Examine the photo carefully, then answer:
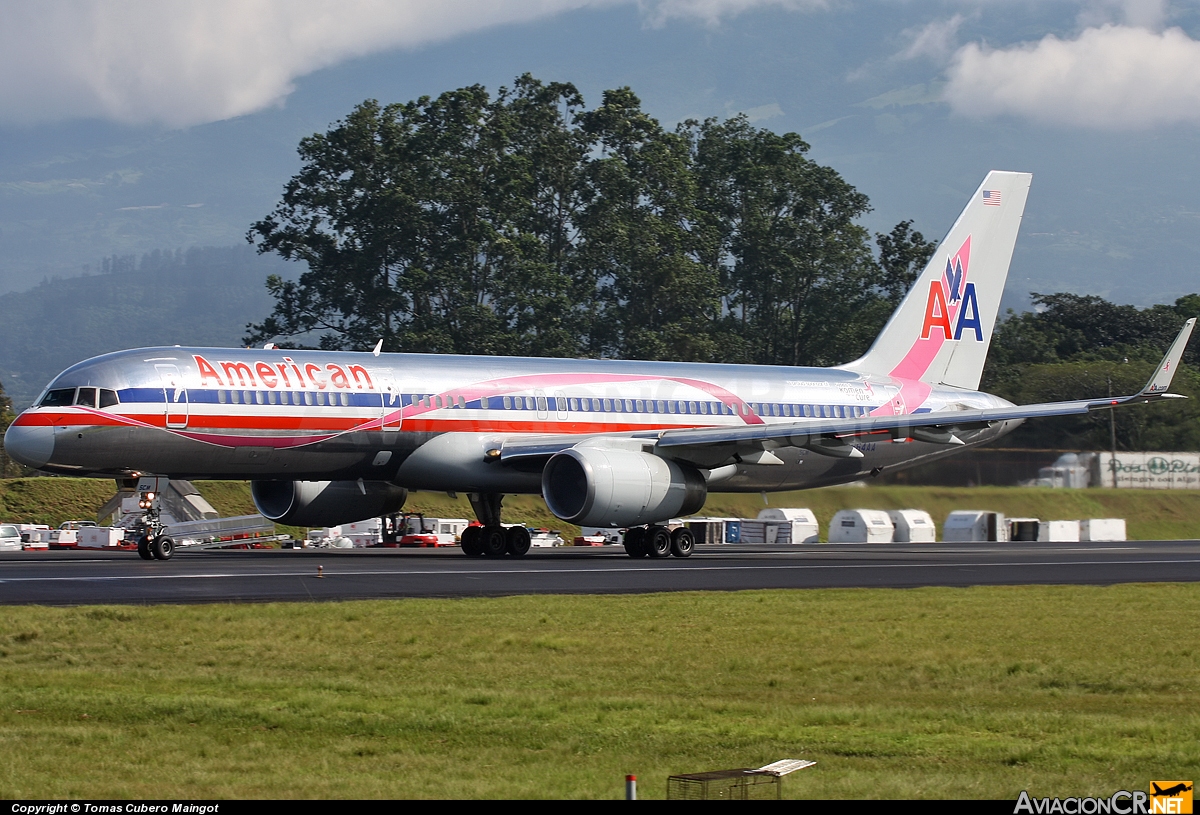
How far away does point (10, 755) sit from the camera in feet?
30.6

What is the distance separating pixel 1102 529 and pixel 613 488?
2711cm

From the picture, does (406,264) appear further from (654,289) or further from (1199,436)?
(1199,436)

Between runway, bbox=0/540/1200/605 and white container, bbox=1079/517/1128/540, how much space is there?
39.6 feet

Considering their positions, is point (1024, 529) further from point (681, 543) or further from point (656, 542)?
point (656, 542)

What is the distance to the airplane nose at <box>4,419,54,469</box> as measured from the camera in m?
28.3

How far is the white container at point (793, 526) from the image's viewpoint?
47.0 meters


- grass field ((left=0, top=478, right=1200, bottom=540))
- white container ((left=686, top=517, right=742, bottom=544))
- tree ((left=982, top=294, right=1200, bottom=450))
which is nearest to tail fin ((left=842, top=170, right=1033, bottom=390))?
grass field ((left=0, top=478, right=1200, bottom=540))

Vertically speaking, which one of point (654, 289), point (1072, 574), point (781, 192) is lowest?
point (1072, 574)

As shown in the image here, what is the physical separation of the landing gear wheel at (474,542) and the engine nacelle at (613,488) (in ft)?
10.1

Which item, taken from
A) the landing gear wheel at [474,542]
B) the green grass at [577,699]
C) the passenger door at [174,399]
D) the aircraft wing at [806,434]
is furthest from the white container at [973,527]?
the green grass at [577,699]

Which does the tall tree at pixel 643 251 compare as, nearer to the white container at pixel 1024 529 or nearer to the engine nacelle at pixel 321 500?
the white container at pixel 1024 529

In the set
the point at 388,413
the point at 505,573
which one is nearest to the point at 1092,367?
the point at 388,413

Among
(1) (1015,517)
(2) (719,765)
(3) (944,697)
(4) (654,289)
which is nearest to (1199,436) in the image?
(1) (1015,517)

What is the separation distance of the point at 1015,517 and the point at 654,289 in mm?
37876
